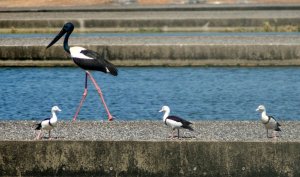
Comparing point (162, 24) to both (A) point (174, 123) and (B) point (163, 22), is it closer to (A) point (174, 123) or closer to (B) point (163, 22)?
(B) point (163, 22)

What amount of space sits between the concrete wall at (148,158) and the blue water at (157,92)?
719 centimetres

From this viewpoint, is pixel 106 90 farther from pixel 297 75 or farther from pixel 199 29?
pixel 199 29

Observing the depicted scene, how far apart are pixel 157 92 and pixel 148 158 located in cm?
1359

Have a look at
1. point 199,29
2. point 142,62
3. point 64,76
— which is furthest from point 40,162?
point 199,29

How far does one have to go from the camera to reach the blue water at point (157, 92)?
80.3 feet

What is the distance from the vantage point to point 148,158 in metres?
15.7

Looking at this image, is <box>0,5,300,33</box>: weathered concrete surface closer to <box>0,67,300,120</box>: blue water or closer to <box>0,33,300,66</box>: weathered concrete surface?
<box>0,33,300,66</box>: weathered concrete surface

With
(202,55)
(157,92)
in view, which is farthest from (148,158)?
(202,55)

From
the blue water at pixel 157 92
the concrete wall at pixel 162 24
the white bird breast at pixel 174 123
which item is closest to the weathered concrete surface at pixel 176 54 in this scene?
the blue water at pixel 157 92

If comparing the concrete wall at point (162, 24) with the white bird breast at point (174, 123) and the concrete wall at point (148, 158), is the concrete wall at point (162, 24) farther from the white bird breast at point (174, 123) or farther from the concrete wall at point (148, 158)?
the concrete wall at point (148, 158)

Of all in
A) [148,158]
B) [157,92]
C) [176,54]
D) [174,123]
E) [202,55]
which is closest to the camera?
[148,158]

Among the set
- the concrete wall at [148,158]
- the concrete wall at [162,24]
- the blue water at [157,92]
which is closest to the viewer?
the concrete wall at [148,158]

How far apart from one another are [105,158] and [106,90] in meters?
14.3

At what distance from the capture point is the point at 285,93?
28.6 metres
